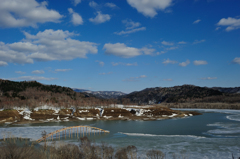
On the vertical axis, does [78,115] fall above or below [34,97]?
below

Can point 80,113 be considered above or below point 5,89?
below

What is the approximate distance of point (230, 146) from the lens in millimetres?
29000

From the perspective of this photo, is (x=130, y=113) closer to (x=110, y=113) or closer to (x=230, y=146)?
Answer: (x=110, y=113)

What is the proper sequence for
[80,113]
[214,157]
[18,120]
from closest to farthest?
1. [214,157]
2. [18,120]
3. [80,113]

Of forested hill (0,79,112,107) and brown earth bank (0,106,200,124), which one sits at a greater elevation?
forested hill (0,79,112,107)

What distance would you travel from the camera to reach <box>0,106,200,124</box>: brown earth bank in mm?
77188

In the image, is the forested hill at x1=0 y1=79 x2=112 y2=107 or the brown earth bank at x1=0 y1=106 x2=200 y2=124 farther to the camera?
the forested hill at x1=0 y1=79 x2=112 y2=107

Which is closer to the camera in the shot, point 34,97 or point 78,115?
point 78,115

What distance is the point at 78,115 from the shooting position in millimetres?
89500

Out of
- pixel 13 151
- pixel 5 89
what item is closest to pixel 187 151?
pixel 13 151

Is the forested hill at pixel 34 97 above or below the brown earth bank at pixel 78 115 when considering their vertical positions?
above

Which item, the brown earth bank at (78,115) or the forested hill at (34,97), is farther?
the forested hill at (34,97)

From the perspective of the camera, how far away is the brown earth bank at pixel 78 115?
253 ft

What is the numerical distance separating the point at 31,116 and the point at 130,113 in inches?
1827
